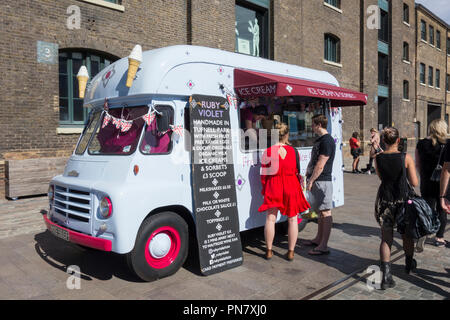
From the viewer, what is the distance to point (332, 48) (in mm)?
21016

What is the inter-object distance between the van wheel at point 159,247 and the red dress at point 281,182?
4.01 feet

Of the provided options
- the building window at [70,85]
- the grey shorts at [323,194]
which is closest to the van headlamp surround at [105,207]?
the grey shorts at [323,194]

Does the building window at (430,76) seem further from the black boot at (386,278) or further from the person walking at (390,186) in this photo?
the black boot at (386,278)

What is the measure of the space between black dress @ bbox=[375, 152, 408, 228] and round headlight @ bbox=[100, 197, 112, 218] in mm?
3046

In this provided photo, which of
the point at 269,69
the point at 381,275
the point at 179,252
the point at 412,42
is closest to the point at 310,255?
the point at 381,275

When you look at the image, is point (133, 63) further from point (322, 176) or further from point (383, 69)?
point (383, 69)

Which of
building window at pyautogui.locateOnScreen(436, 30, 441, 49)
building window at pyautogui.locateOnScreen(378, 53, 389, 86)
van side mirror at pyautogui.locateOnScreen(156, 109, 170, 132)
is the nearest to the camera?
van side mirror at pyautogui.locateOnScreen(156, 109, 170, 132)

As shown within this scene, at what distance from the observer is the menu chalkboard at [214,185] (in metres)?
4.75

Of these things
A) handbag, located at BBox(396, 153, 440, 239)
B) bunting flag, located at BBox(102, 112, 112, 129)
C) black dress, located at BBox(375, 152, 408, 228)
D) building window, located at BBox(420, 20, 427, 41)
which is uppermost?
building window, located at BBox(420, 20, 427, 41)

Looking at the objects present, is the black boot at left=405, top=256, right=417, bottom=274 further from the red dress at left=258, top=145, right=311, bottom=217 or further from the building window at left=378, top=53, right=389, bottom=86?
the building window at left=378, top=53, right=389, bottom=86

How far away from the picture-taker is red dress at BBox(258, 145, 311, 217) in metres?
5.13

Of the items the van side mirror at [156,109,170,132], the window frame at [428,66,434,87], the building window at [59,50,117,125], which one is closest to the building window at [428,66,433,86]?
the window frame at [428,66,434,87]

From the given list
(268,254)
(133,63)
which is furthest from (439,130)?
(133,63)
